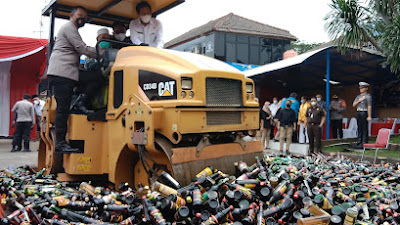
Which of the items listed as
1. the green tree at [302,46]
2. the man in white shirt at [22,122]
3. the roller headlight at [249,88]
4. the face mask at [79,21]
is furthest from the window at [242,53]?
the roller headlight at [249,88]

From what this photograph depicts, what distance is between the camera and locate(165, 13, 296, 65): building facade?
3184 cm

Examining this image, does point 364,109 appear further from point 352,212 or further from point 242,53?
point 242,53

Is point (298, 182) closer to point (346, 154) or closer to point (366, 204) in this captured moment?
point (366, 204)

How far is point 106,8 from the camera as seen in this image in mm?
6113

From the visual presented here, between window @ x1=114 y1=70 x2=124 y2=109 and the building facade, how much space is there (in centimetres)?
2691

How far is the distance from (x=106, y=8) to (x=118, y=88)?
2.02 meters

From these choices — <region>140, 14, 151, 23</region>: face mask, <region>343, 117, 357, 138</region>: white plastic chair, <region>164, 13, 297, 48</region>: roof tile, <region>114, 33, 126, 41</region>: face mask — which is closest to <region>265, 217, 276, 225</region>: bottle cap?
<region>140, 14, 151, 23</region>: face mask

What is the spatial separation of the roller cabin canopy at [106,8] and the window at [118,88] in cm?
164

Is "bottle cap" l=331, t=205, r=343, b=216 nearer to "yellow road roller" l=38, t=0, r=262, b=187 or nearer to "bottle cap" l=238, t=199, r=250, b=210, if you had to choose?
"bottle cap" l=238, t=199, r=250, b=210

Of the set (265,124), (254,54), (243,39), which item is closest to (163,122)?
(265,124)

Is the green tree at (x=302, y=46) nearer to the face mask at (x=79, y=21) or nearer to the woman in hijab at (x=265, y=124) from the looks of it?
the woman in hijab at (x=265, y=124)

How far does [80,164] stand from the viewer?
199 inches

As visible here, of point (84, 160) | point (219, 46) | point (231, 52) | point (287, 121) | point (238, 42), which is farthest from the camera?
point (238, 42)

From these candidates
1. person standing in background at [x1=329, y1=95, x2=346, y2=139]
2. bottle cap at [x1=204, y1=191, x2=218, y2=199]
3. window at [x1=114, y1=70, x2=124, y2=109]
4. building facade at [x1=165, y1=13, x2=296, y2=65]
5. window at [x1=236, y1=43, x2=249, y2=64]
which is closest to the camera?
bottle cap at [x1=204, y1=191, x2=218, y2=199]
